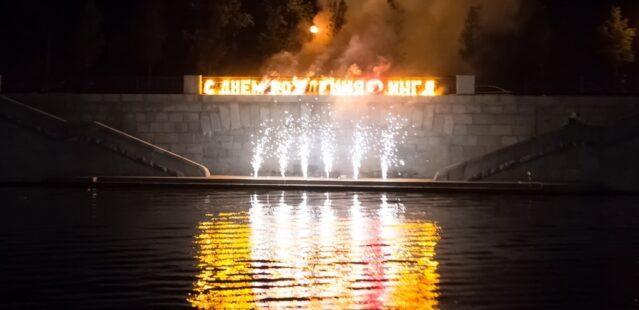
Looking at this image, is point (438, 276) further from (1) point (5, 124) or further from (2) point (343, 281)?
(1) point (5, 124)

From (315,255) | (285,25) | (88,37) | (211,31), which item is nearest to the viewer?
(315,255)

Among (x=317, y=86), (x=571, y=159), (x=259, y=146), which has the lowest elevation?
(x=571, y=159)

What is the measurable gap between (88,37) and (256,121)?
1152 centimetres

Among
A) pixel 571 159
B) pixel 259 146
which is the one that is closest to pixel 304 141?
pixel 259 146

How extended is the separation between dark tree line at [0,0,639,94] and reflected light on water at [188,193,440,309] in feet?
77.3

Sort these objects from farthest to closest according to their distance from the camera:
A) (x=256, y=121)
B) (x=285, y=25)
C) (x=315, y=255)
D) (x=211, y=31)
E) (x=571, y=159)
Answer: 1. (x=285, y=25)
2. (x=211, y=31)
3. (x=256, y=121)
4. (x=571, y=159)
5. (x=315, y=255)

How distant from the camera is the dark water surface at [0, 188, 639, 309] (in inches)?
434

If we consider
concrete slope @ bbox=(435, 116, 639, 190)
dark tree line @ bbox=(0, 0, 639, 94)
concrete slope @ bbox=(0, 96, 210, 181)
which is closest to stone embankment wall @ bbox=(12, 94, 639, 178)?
concrete slope @ bbox=(0, 96, 210, 181)

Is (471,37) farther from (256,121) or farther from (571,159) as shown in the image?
(571,159)

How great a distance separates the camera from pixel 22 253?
47.6 feet

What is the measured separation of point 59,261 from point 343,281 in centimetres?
440

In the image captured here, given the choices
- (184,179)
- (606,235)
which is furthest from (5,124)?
(606,235)

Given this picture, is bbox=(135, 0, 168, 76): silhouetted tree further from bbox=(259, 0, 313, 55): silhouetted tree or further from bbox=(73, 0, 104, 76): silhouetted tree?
bbox=(259, 0, 313, 55): silhouetted tree

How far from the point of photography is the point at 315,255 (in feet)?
48.0
